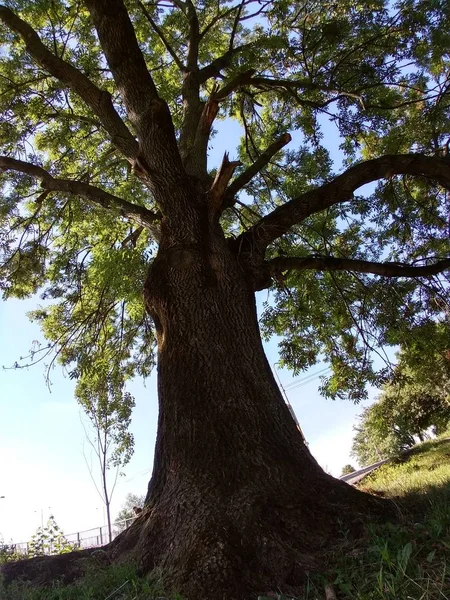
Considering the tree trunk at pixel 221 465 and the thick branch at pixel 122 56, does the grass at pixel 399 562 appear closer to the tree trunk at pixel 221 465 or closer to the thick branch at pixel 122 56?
the tree trunk at pixel 221 465

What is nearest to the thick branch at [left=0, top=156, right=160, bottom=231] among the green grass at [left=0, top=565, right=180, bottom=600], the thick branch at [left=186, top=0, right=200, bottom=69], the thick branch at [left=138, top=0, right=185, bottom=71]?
the green grass at [left=0, top=565, right=180, bottom=600]

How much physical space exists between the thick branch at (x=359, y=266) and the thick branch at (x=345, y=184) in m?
0.36

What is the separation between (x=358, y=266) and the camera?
16.4 feet

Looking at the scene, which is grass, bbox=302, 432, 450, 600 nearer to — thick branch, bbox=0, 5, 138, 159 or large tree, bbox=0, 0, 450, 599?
large tree, bbox=0, 0, 450, 599

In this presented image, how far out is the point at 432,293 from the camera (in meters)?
6.25

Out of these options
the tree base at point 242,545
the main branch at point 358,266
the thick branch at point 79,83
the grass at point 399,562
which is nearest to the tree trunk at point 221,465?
the tree base at point 242,545

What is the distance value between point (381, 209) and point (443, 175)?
2389 mm

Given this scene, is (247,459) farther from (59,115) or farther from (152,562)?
(59,115)

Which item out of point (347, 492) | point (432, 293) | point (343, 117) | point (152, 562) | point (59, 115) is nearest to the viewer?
point (152, 562)

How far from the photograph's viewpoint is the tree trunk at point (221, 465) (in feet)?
8.16

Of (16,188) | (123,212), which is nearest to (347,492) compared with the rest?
(123,212)

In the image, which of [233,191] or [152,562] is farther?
[233,191]

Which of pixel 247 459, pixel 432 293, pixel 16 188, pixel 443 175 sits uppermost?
pixel 16 188

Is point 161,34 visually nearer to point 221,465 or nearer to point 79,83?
point 79,83
